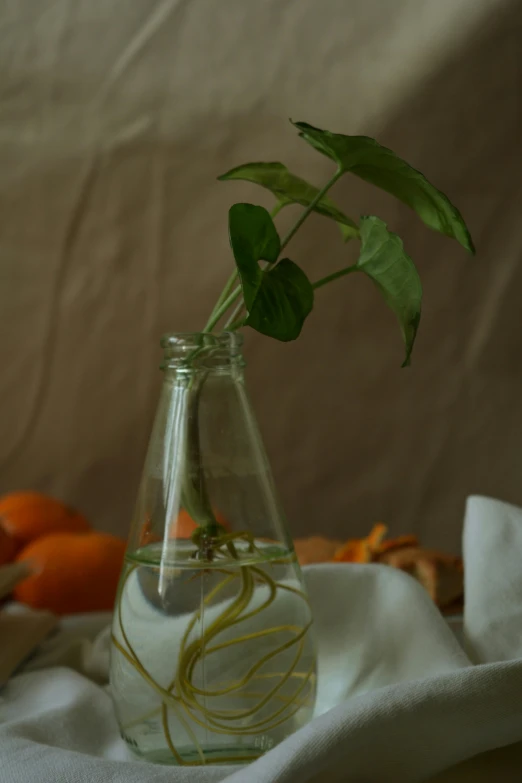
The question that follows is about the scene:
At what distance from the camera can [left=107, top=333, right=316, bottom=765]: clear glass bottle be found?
0.32 metres

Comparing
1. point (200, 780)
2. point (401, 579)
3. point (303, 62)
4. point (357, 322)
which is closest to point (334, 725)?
point (200, 780)

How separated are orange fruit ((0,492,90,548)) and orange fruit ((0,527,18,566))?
4 cm

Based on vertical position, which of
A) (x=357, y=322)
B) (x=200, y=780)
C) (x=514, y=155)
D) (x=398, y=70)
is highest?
(x=398, y=70)

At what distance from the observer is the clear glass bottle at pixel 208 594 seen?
0.32 metres

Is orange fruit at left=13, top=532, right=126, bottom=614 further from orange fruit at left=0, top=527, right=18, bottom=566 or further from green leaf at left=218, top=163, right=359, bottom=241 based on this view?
green leaf at left=218, top=163, right=359, bottom=241

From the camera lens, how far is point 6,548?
62 centimetres

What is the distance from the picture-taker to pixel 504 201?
895mm

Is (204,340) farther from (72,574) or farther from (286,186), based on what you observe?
(72,574)

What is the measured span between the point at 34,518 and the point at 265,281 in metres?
0.48

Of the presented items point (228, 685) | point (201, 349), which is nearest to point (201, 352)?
point (201, 349)

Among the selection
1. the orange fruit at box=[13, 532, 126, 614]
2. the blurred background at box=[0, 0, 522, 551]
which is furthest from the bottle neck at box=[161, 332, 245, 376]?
the blurred background at box=[0, 0, 522, 551]

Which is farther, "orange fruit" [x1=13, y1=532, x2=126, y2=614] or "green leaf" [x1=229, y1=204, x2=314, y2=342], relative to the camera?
"orange fruit" [x1=13, y1=532, x2=126, y2=614]

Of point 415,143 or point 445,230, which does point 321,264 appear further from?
point 445,230

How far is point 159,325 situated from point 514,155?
44 cm
